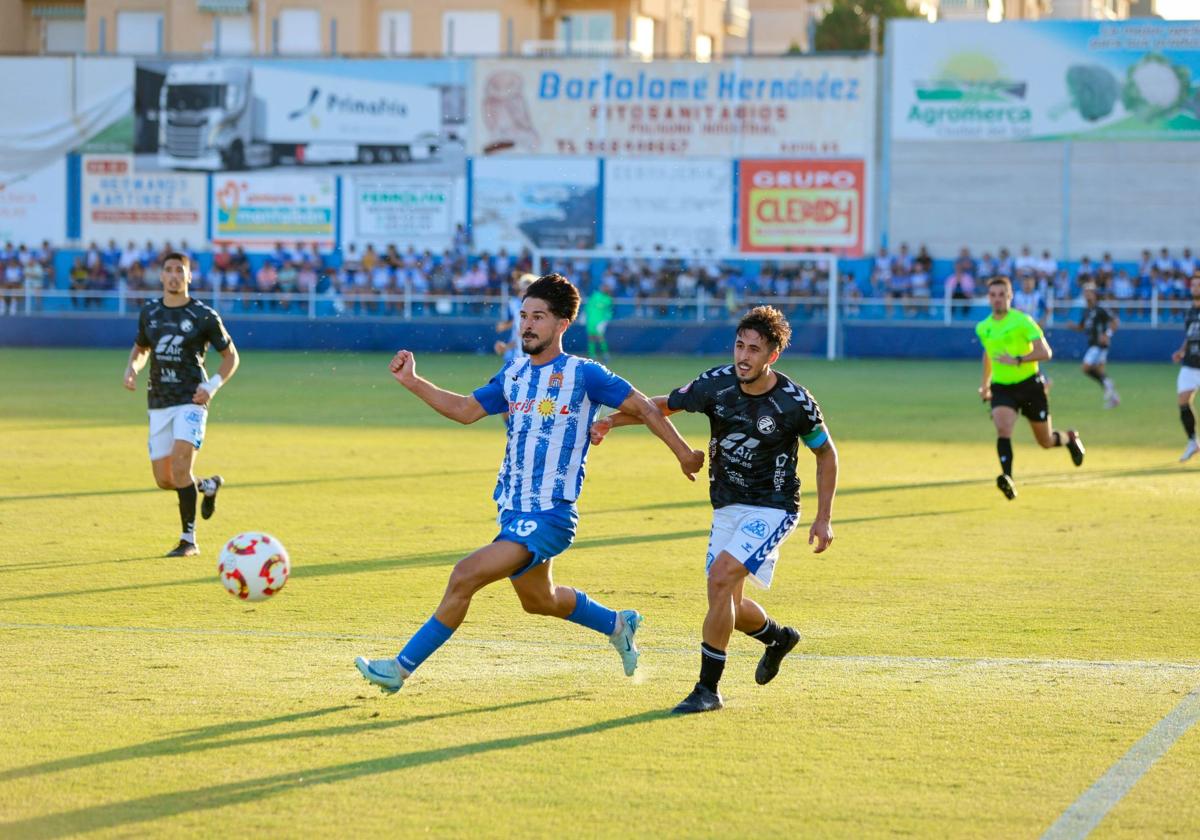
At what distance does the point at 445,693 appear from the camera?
24.5 feet

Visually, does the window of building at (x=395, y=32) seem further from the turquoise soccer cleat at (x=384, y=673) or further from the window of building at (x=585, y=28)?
the turquoise soccer cleat at (x=384, y=673)

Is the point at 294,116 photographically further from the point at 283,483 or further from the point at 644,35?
the point at 283,483

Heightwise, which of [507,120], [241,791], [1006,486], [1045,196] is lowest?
[241,791]

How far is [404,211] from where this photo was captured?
4809 cm

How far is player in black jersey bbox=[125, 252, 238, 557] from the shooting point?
11.6m

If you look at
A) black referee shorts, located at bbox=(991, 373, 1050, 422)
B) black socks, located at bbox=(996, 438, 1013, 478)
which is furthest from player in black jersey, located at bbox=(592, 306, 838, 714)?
black referee shorts, located at bbox=(991, 373, 1050, 422)

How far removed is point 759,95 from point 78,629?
4039cm

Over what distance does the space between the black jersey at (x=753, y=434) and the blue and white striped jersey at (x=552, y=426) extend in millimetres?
381

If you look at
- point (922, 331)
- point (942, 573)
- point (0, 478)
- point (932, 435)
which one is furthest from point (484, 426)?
point (922, 331)

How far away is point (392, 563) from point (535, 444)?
4.07 metres

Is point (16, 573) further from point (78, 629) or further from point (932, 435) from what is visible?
point (932, 435)

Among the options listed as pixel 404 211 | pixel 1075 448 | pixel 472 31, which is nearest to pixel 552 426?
pixel 1075 448

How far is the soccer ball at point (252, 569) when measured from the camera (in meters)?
7.92

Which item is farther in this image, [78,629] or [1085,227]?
[1085,227]
